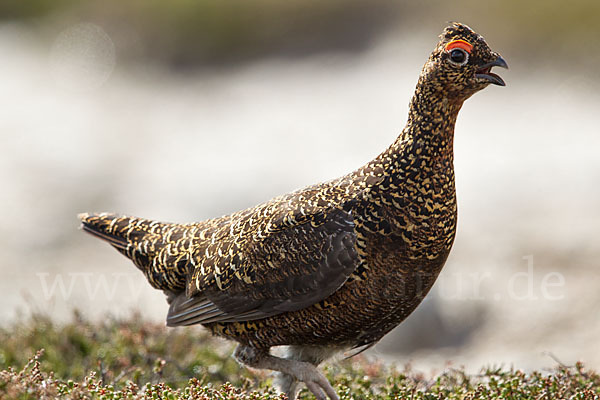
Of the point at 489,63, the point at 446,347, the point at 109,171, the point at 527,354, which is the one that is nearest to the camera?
the point at 489,63

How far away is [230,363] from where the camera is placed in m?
7.13

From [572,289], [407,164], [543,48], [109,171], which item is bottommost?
[407,164]

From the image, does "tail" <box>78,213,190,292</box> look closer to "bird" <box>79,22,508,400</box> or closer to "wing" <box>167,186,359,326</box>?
"wing" <box>167,186,359,326</box>

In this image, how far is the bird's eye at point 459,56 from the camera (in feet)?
14.2

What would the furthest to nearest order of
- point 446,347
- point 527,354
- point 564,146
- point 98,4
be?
point 98,4
point 564,146
point 446,347
point 527,354

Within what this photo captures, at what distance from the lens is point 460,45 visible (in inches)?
171

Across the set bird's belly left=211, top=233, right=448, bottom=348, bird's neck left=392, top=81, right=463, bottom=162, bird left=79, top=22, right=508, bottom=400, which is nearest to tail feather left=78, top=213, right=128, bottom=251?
bird left=79, top=22, right=508, bottom=400

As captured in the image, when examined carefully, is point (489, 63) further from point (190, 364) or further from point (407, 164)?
point (190, 364)

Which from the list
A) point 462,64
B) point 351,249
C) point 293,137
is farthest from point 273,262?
point 293,137

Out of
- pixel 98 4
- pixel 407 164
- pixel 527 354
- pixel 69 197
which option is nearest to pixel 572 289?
pixel 527 354

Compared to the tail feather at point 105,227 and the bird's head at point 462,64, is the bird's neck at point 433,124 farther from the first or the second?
the tail feather at point 105,227

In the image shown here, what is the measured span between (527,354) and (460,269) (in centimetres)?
222

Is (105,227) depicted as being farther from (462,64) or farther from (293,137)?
(293,137)

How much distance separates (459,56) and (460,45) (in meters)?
0.07
